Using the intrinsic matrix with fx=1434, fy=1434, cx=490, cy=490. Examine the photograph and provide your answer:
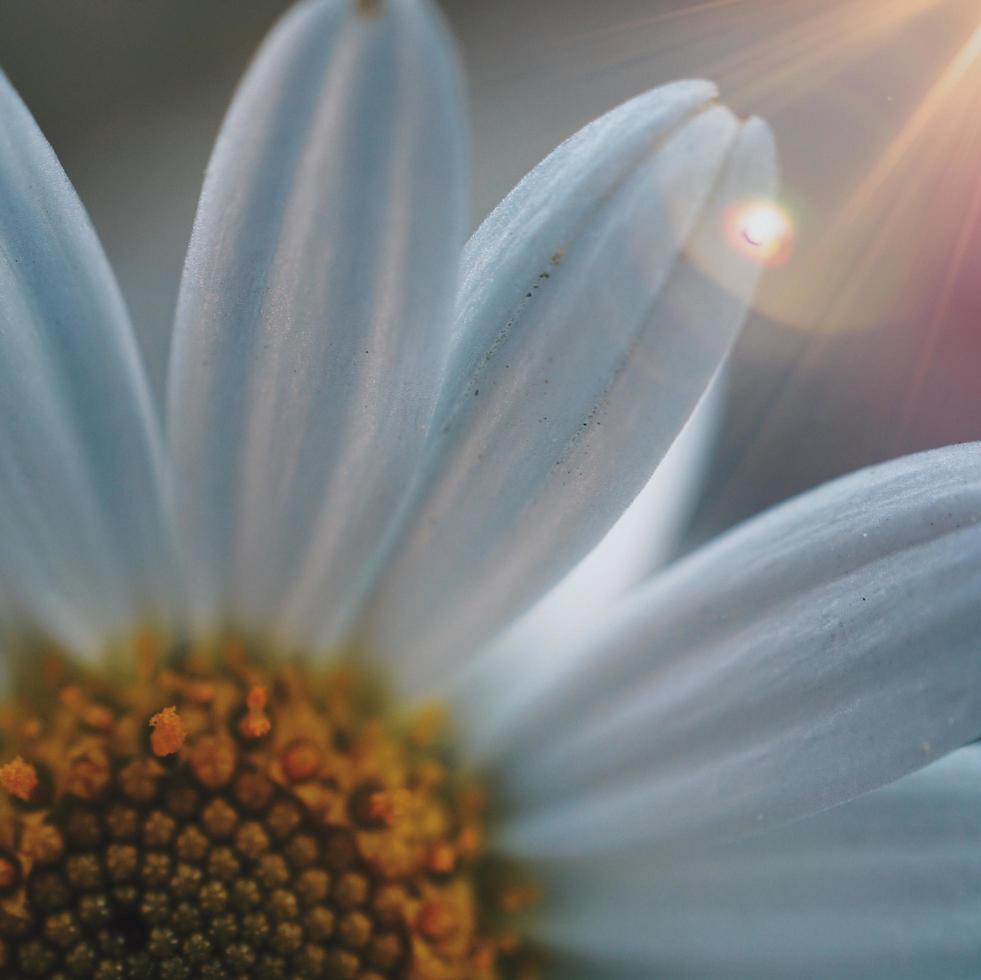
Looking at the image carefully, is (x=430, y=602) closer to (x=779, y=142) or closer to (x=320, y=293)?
(x=320, y=293)

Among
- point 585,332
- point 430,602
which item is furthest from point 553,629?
point 585,332

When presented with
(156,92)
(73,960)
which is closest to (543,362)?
(73,960)

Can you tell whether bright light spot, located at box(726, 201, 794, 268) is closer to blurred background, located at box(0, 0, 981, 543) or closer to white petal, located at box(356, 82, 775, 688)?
white petal, located at box(356, 82, 775, 688)

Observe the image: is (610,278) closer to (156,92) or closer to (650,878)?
(650,878)

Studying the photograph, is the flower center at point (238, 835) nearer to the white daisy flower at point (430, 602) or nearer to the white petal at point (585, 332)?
the white daisy flower at point (430, 602)

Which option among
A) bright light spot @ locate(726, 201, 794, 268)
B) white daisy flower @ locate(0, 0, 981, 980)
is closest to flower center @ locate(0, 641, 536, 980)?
white daisy flower @ locate(0, 0, 981, 980)

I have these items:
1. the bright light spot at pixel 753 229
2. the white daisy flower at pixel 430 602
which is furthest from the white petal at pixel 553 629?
the bright light spot at pixel 753 229
